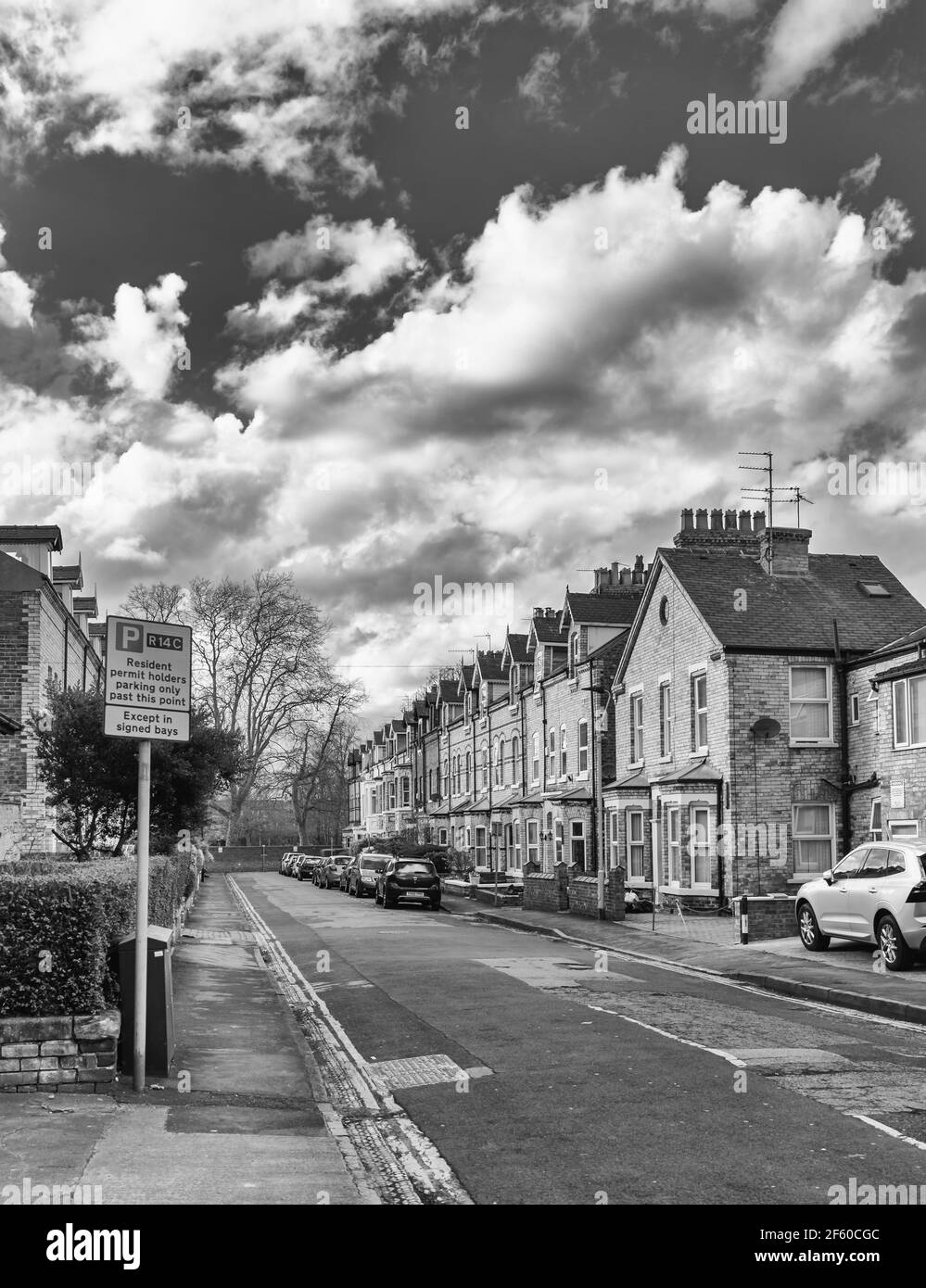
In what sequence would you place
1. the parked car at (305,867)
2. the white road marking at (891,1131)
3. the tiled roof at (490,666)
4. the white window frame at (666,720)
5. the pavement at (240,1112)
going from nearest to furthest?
the pavement at (240,1112) < the white road marking at (891,1131) < the white window frame at (666,720) < the tiled roof at (490,666) < the parked car at (305,867)

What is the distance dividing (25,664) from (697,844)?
16.9 m

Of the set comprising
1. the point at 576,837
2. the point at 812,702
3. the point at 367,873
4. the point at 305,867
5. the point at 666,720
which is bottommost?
the point at 305,867

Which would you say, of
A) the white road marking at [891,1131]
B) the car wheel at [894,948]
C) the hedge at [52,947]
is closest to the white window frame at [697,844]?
the car wheel at [894,948]

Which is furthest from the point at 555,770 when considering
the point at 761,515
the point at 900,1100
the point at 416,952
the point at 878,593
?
the point at 900,1100

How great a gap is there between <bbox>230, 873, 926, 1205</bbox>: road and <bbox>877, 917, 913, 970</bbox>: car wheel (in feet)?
7.88

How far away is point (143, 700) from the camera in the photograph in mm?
9477

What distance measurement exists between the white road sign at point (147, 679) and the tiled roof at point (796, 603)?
71.3 feet

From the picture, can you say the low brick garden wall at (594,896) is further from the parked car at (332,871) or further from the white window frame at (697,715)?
the parked car at (332,871)

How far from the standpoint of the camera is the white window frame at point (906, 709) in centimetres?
2530

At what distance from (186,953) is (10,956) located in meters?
12.1

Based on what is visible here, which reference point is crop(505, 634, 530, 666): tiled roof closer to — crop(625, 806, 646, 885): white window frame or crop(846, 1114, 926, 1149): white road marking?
crop(625, 806, 646, 885): white window frame

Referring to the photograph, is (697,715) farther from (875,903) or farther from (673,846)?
(875,903)

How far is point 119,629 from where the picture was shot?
927 centimetres

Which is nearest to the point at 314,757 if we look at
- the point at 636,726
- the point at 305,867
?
the point at 305,867
